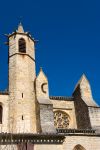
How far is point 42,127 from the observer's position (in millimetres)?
20203

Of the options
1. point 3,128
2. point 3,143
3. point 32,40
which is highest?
point 32,40

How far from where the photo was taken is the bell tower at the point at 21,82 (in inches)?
837

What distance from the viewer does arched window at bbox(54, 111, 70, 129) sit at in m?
23.6

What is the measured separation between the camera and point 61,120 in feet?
78.2

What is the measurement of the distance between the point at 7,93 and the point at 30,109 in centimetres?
205

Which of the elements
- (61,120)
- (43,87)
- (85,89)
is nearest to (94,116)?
(85,89)

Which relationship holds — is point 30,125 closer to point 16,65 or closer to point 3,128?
point 3,128

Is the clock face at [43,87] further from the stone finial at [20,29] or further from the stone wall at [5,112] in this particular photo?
the stone finial at [20,29]

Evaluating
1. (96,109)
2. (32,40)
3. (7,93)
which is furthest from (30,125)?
(32,40)

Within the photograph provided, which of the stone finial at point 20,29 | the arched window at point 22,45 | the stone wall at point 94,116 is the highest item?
the stone finial at point 20,29

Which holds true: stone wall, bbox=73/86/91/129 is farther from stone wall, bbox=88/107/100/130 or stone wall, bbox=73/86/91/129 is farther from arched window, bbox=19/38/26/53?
arched window, bbox=19/38/26/53

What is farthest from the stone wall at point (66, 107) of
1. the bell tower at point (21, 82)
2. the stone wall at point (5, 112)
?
the stone wall at point (5, 112)

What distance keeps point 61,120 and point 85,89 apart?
A: 116 inches

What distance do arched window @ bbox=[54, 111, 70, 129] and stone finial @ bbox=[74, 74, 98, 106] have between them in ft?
6.67
